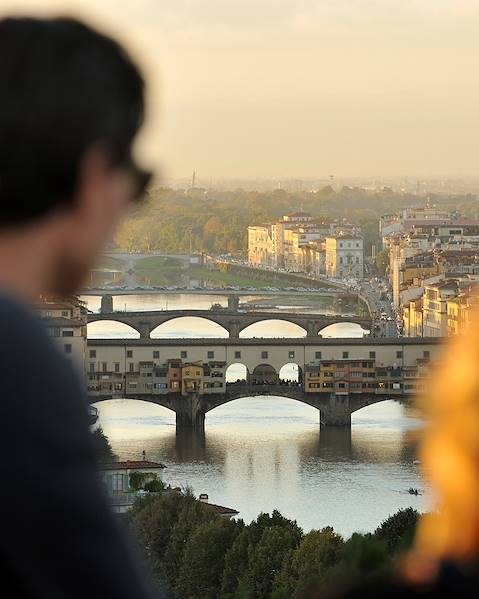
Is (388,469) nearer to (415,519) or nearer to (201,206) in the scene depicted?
(415,519)

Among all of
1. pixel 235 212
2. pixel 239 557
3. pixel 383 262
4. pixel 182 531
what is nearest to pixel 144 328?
pixel 383 262

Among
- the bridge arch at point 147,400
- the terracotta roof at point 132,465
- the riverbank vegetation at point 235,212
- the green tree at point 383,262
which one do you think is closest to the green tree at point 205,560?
the terracotta roof at point 132,465

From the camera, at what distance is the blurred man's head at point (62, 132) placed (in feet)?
1.73

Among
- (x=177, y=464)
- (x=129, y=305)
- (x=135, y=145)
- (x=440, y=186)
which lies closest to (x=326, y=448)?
(x=177, y=464)

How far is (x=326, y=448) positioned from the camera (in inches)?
477

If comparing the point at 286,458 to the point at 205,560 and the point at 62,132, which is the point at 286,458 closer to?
the point at 205,560

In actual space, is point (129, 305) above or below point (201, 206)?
below

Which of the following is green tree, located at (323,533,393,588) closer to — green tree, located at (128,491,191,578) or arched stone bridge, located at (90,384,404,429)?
green tree, located at (128,491,191,578)

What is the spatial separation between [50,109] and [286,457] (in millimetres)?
10979

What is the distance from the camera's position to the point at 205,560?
7359 mm

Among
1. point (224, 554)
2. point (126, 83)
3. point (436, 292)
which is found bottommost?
point (224, 554)

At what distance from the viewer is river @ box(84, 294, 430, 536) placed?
9609 millimetres

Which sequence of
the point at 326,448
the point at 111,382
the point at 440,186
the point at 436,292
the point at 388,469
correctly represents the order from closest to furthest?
the point at 388,469
the point at 326,448
the point at 111,382
the point at 436,292
the point at 440,186

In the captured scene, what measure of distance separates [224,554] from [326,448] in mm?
4794
